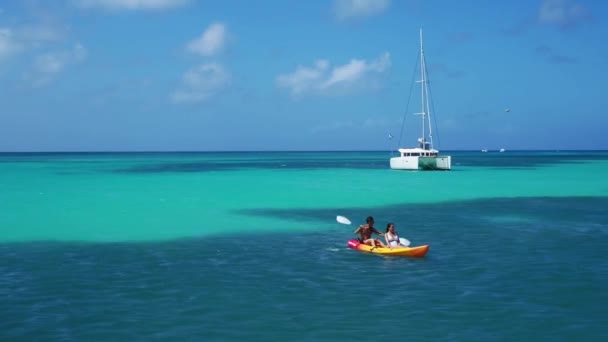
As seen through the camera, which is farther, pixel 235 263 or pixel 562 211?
pixel 562 211

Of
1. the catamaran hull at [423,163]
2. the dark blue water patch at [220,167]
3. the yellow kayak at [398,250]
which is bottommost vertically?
the yellow kayak at [398,250]

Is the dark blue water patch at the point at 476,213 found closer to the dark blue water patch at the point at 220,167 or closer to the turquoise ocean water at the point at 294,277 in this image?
the turquoise ocean water at the point at 294,277

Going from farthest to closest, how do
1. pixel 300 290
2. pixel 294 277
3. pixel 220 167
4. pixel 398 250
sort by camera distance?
pixel 220 167 → pixel 398 250 → pixel 294 277 → pixel 300 290

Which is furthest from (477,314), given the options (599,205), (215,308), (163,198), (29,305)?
(163,198)

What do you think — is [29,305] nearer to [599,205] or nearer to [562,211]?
[562,211]

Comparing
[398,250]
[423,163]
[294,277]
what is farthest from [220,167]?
[294,277]

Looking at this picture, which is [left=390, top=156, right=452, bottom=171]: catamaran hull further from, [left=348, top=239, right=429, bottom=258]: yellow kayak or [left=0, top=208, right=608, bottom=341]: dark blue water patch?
[left=348, top=239, right=429, bottom=258]: yellow kayak

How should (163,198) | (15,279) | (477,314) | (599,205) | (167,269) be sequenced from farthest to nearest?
(163,198) → (599,205) → (167,269) → (15,279) → (477,314)

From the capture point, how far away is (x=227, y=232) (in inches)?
909

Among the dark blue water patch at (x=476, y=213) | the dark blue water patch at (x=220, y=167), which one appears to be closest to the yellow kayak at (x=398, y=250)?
the dark blue water patch at (x=476, y=213)

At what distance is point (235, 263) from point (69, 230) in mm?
9594

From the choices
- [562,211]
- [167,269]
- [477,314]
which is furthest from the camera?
[562,211]

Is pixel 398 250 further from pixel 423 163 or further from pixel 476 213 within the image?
pixel 423 163

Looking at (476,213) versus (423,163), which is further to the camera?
(423,163)
